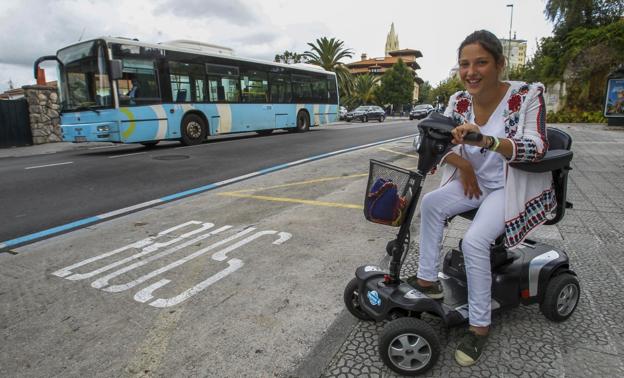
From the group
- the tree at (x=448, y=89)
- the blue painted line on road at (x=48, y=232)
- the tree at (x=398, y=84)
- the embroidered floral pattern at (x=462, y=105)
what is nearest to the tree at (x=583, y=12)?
the tree at (x=448, y=89)

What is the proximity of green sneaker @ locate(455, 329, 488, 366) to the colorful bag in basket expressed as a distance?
2.30 feet

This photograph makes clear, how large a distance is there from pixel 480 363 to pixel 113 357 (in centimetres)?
197

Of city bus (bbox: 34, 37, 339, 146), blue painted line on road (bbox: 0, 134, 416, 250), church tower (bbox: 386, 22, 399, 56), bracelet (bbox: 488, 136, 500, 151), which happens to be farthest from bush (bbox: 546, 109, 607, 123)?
church tower (bbox: 386, 22, 399, 56)

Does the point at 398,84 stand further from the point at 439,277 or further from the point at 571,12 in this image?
the point at 439,277

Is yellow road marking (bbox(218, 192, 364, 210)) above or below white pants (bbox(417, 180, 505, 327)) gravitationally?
below

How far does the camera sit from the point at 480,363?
2012 millimetres

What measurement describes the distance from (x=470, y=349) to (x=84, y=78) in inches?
483

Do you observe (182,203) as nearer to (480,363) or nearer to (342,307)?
(342,307)

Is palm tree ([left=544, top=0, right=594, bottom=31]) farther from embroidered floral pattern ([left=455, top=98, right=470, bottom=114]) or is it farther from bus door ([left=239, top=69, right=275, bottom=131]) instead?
embroidered floral pattern ([left=455, top=98, right=470, bottom=114])

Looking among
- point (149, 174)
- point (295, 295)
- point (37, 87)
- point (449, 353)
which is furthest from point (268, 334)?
point (37, 87)

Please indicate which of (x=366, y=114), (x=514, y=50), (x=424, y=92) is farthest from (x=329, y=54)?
(x=514, y=50)

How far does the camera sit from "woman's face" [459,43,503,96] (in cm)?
204

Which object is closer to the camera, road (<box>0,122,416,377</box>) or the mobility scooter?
the mobility scooter

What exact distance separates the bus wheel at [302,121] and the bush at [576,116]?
16121 mm
